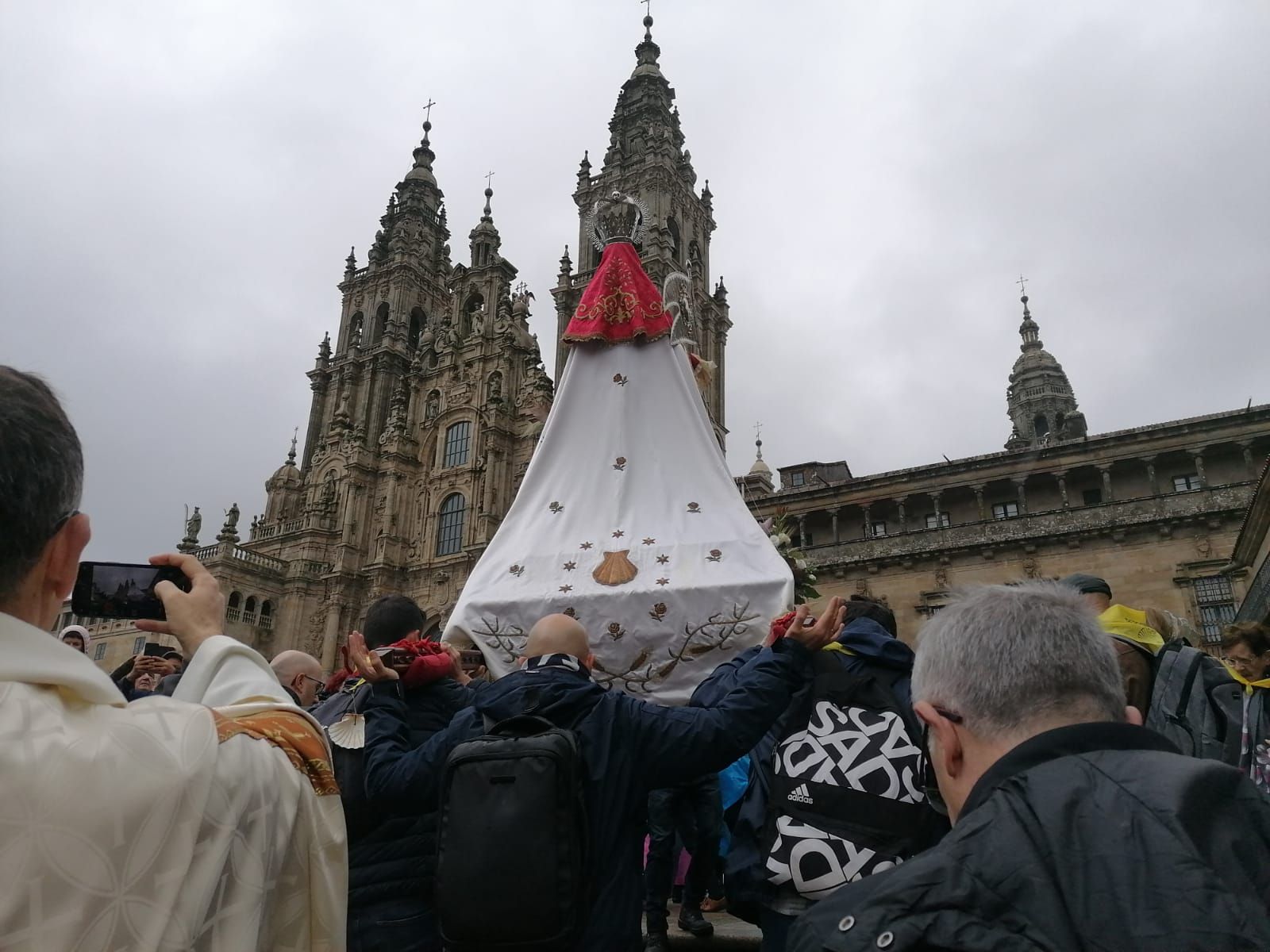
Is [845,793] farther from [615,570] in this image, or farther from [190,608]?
[615,570]

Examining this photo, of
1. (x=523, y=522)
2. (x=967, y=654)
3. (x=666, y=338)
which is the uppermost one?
(x=666, y=338)

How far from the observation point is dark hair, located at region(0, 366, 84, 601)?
1369 millimetres

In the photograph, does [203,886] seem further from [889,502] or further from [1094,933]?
[889,502]

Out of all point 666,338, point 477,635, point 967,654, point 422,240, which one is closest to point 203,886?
point 967,654

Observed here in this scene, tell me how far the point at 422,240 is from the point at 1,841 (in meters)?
47.0

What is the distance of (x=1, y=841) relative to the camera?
3.82 feet

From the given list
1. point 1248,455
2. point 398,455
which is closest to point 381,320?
point 398,455

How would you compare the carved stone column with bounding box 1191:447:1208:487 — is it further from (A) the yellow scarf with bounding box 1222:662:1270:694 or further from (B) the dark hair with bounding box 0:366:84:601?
(B) the dark hair with bounding box 0:366:84:601

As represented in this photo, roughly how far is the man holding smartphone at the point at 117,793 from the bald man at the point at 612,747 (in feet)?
4.90

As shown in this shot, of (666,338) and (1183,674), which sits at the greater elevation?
(666,338)

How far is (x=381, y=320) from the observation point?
42844 millimetres

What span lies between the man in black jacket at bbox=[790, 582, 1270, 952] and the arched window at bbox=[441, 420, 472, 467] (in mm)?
34500

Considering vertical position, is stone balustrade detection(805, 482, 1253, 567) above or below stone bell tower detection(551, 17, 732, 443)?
below

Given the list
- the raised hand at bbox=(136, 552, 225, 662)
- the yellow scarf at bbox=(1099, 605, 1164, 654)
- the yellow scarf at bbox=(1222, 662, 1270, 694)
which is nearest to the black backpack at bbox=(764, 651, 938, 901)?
the yellow scarf at bbox=(1099, 605, 1164, 654)
